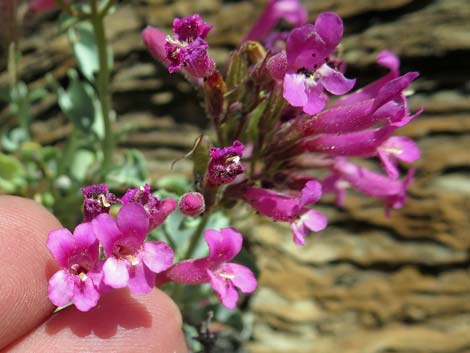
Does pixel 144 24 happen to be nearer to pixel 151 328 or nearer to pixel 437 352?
pixel 151 328

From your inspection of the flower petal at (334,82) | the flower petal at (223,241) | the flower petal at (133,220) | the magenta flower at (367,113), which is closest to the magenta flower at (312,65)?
the flower petal at (334,82)

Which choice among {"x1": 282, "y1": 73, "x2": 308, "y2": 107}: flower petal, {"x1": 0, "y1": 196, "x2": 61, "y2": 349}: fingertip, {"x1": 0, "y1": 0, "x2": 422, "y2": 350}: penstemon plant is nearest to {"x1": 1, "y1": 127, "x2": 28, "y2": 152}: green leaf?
{"x1": 0, "y1": 0, "x2": 422, "y2": 350}: penstemon plant

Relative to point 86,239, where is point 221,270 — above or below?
below

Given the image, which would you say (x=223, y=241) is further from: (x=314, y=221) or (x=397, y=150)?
(x=397, y=150)

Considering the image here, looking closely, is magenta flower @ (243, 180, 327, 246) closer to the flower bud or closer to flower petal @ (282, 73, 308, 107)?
the flower bud

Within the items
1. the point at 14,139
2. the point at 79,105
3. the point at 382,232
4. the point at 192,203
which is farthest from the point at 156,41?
the point at 382,232

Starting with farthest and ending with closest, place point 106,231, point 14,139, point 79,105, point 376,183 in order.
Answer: point 14,139
point 79,105
point 376,183
point 106,231

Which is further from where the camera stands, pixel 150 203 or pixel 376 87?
pixel 376 87

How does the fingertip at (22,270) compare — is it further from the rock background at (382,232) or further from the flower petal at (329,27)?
the rock background at (382,232)
